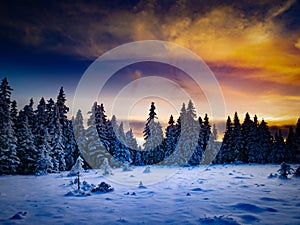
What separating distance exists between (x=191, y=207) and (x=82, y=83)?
17760 mm

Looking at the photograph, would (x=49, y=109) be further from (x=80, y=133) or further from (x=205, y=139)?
(x=205, y=139)

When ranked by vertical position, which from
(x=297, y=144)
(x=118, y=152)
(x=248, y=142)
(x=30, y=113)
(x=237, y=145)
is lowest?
(x=118, y=152)

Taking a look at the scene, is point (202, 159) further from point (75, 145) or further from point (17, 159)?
point (17, 159)

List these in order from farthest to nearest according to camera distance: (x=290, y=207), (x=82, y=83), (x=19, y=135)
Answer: (x=19, y=135)
(x=82, y=83)
(x=290, y=207)

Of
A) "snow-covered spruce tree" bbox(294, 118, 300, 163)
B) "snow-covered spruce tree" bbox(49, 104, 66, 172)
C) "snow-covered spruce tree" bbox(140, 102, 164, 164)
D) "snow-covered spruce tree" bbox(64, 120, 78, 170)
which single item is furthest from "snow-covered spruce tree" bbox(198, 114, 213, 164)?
"snow-covered spruce tree" bbox(49, 104, 66, 172)

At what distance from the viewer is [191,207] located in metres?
8.71

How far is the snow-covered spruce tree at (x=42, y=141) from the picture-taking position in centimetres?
2514

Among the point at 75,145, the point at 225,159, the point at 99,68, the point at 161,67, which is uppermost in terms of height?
the point at 161,67

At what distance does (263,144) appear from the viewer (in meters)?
44.5

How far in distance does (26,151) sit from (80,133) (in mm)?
10257

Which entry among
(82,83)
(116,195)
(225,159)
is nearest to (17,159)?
(82,83)

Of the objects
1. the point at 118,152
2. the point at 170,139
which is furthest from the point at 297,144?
the point at 118,152

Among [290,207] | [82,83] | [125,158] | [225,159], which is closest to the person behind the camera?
[290,207]

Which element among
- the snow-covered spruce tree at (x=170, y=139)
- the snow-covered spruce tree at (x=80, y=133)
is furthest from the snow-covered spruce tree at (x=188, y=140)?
the snow-covered spruce tree at (x=80, y=133)
